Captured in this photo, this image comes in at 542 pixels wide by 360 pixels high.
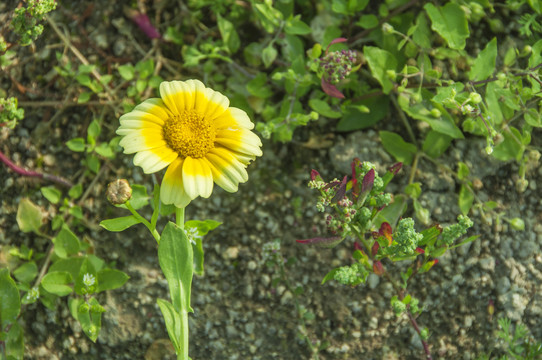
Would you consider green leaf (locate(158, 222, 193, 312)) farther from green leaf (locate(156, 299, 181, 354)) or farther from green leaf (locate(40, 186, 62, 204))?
green leaf (locate(40, 186, 62, 204))

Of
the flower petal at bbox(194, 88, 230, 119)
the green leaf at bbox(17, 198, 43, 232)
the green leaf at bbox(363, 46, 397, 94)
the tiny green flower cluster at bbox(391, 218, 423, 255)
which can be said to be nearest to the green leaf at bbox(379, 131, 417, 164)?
the green leaf at bbox(363, 46, 397, 94)

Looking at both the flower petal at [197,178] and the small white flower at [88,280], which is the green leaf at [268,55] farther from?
the small white flower at [88,280]

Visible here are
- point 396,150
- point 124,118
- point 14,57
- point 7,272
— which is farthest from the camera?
point 14,57

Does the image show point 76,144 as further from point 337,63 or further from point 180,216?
point 337,63

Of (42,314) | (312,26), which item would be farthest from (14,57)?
(312,26)

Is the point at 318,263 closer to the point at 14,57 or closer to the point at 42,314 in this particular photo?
the point at 42,314
